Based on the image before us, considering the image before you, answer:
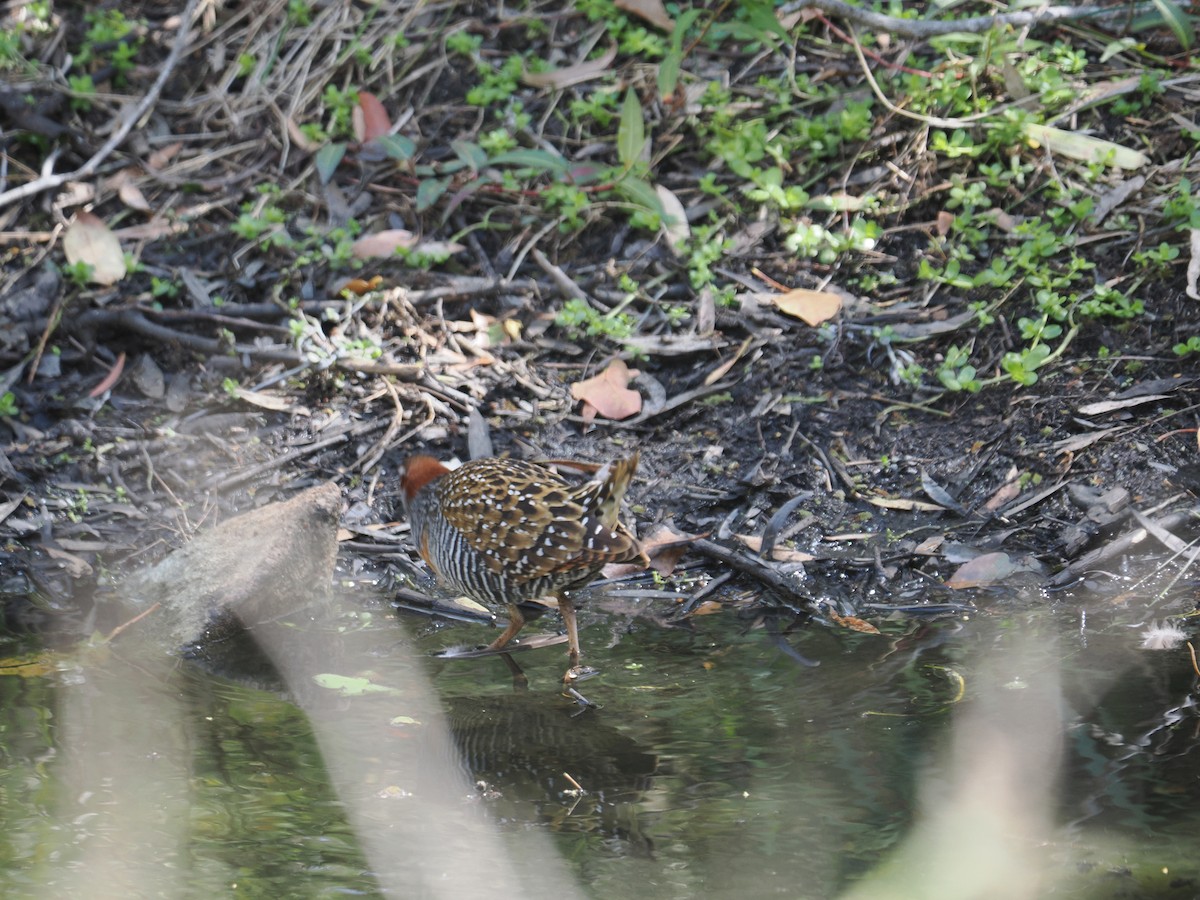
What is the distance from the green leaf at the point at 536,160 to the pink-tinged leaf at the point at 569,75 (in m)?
0.70

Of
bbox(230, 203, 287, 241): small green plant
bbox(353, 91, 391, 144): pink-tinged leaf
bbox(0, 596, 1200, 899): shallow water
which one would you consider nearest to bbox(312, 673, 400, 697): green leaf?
bbox(0, 596, 1200, 899): shallow water

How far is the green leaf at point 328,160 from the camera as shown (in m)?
6.34

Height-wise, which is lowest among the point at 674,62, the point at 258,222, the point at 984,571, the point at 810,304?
the point at 984,571

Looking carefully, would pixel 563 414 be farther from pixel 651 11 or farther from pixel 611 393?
pixel 651 11

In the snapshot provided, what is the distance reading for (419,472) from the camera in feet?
15.2

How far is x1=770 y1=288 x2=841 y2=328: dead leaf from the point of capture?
545cm

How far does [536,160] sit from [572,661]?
9.66 feet

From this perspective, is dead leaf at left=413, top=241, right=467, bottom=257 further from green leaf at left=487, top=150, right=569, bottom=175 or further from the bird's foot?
the bird's foot

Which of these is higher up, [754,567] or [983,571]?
[754,567]

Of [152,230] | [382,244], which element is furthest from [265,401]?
[152,230]

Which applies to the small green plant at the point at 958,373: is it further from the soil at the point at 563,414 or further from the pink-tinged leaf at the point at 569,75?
the pink-tinged leaf at the point at 569,75

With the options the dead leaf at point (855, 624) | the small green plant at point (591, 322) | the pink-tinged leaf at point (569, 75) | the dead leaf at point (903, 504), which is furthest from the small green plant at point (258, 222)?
the dead leaf at point (855, 624)

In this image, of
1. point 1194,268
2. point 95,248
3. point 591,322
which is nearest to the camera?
point 1194,268

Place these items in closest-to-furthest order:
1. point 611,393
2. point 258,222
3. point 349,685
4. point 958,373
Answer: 1. point 349,685
2. point 958,373
3. point 611,393
4. point 258,222
